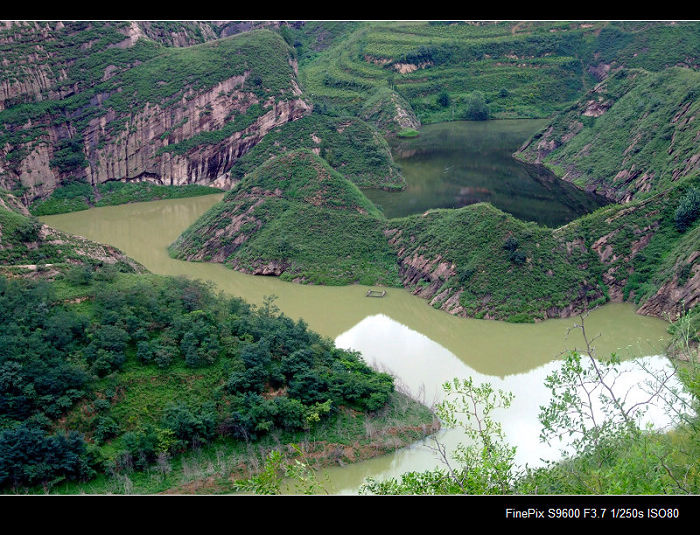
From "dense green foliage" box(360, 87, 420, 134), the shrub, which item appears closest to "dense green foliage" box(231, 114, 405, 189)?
"dense green foliage" box(360, 87, 420, 134)

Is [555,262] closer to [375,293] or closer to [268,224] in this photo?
[375,293]

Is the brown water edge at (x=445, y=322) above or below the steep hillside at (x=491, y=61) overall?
below

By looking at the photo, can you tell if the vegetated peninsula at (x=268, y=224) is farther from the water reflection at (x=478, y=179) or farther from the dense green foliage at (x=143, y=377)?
the water reflection at (x=478, y=179)

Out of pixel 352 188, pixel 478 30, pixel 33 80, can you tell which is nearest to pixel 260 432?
pixel 352 188

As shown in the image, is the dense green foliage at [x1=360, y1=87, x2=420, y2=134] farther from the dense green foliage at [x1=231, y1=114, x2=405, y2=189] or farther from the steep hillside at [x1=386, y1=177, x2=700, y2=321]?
the steep hillside at [x1=386, y1=177, x2=700, y2=321]

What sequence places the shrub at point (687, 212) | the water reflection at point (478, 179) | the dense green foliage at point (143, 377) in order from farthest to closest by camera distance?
the water reflection at point (478, 179) < the shrub at point (687, 212) < the dense green foliage at point (143, 377)

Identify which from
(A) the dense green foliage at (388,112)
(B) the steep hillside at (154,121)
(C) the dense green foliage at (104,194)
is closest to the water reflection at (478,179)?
(A) the dense green foliage at (388,112)

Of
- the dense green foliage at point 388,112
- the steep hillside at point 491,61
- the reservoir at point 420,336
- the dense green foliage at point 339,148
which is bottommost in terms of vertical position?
the reservoir at point 420,336
